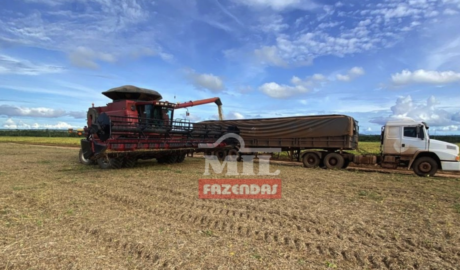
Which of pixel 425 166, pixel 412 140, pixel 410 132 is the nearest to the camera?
pixel 425 166

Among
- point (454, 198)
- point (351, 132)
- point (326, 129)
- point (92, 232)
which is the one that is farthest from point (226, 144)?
point (92, 232)

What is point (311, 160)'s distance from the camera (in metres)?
14.8

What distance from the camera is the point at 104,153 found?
396 inches

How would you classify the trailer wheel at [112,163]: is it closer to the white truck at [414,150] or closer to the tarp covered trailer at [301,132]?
the tarp covered trailer at [301,132]

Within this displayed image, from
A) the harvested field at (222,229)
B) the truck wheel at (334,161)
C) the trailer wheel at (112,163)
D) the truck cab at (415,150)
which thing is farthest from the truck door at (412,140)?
the trailer wheel at (112,163)

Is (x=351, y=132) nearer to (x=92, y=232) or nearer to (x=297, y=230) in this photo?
(x=297, y=230)

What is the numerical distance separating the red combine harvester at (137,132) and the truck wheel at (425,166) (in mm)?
9066

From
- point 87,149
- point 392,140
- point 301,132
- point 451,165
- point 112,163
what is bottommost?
point 112,163

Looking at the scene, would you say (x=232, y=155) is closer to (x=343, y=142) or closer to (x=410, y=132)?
(x=343, y=142)

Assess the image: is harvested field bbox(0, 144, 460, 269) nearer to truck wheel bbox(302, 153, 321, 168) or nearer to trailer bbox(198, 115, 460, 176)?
trailer bbox(198, 115, 460, 176)

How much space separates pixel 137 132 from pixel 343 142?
9.39 meters

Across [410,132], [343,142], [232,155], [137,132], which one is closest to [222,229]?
[137,132]

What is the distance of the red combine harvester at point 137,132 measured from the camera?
1045 centimetres

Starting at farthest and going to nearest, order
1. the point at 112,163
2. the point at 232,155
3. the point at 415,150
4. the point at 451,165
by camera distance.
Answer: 1. the point at 232,155
2. the point at 415,150
3. the point at 112,163
4. the point at 451,165
